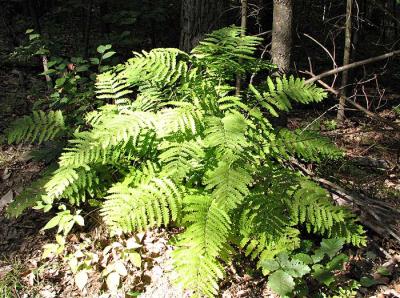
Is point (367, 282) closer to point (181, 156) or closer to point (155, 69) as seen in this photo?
point (181, 156)

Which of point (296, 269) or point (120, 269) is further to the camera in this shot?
point (120, 269)

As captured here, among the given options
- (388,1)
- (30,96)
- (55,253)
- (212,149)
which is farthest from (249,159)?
(388,1)

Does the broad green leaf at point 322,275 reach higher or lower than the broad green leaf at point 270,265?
lower

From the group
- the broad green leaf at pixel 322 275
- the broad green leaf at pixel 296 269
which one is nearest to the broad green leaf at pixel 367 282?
the broad green leaf at pixel 322 275

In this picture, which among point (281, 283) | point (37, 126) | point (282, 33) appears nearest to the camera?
point (281, 283)

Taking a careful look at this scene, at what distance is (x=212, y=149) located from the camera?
11.2 feet

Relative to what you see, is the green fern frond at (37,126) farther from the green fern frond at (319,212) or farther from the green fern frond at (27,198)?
the green fern frond at (319,212)

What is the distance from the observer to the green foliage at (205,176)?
291 cm

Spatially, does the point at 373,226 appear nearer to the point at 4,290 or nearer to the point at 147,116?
the point at 147,116

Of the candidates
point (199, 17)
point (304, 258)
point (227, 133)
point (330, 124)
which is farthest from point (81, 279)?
point (330, 124)

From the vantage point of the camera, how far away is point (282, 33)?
418cm

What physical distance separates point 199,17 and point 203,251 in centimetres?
347

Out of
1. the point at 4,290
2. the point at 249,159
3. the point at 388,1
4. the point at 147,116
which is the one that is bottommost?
the point at 4,290

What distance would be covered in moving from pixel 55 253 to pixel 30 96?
3.30 metres
